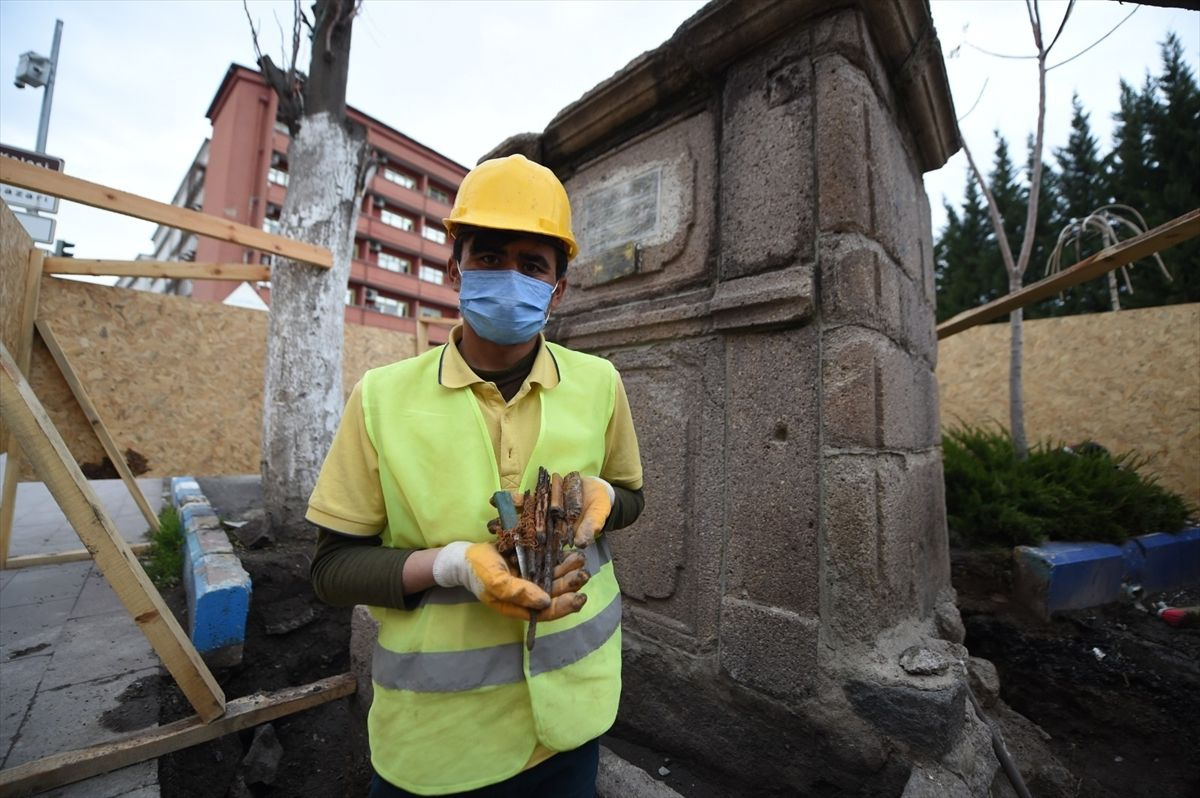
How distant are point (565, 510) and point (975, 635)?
4.29m

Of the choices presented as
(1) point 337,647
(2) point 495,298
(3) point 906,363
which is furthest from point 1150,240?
(1) point 337,647

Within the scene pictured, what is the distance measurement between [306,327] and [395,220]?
34126 millimetres

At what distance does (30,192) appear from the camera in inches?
165

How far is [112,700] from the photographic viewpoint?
2518mm

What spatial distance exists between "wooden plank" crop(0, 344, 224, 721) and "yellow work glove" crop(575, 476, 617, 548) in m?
1.72

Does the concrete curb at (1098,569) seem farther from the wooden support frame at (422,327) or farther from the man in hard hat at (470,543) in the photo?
the wooden support frame at (422,327)

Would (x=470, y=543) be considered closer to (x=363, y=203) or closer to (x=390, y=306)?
(x=390, y=306)

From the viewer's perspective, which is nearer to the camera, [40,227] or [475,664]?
[475,664]

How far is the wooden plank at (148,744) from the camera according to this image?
1.81 meters

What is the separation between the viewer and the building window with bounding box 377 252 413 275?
33688mm

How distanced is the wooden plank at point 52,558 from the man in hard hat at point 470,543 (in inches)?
189

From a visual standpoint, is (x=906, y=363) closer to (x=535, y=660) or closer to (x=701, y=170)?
(x=701, y=170)

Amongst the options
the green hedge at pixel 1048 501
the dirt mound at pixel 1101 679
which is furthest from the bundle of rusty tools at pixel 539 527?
the green hedge at pixel 1048 501

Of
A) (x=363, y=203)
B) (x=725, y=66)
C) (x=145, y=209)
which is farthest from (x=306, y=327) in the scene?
(x=363, y=203)
